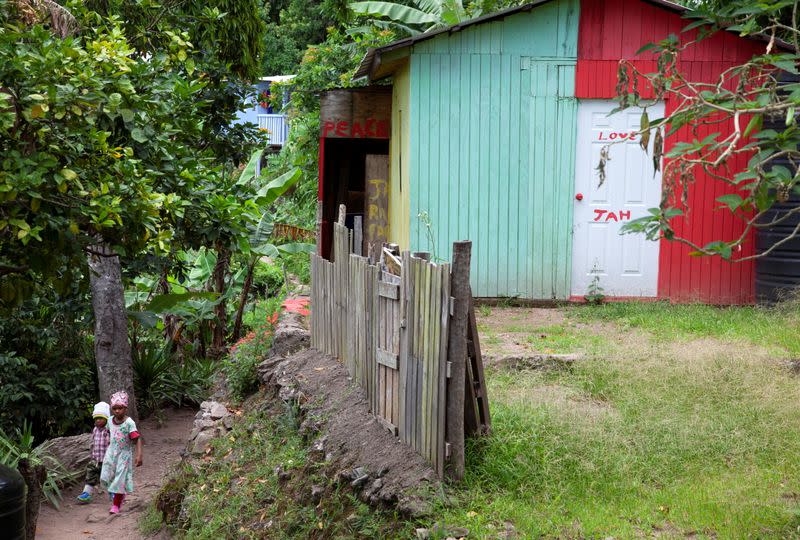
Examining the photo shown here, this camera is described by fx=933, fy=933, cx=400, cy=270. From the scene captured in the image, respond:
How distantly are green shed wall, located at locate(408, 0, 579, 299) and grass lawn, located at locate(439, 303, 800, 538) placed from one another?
258 cm

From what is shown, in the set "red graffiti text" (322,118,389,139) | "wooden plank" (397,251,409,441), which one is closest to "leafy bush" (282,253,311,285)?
"red graffiti text" (322,118,389,139)

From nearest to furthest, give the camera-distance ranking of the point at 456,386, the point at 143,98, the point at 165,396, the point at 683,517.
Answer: the point at 683,517 < the point at 456,386 < the point at 143,98 < the point at 165,396

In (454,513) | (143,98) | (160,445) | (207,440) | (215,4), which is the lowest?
(160,445)

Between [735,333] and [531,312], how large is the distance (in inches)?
105

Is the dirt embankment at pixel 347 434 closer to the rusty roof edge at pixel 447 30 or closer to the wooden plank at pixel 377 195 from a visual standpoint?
the wooden plank at pixel 377 195

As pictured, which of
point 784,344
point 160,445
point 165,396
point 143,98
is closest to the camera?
point 143,98

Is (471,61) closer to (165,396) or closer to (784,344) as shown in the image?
(784,344)

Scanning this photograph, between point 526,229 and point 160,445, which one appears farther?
point 160,445

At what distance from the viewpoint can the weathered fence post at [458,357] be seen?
5.99 m

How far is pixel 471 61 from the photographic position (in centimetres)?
1188

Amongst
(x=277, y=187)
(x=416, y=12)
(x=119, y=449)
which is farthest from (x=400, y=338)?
(x=416, y=12)

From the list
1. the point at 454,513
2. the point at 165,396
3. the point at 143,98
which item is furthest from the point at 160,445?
the point at 454,513

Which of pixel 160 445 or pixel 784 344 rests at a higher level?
pixel 784 344

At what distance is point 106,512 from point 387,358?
16.6ft
